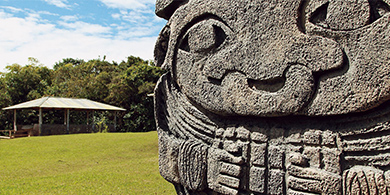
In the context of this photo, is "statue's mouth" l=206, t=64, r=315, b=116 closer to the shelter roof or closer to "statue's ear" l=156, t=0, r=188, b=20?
"statue's ear" l=156, t=0, r=188, b=20

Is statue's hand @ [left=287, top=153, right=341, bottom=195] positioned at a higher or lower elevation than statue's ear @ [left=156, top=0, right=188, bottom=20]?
lower

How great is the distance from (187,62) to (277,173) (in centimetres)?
108

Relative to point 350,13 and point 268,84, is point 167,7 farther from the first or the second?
point 350,13

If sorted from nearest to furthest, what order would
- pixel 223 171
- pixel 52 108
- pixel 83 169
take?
pixel 223 171, pixel 83 169, pixel 52 108

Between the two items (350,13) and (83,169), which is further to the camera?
(83,169)

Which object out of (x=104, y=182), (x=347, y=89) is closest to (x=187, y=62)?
(x=347, y=89)

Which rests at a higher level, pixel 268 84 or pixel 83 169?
pixel 268 84

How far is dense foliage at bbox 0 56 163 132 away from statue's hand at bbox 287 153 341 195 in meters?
15.5

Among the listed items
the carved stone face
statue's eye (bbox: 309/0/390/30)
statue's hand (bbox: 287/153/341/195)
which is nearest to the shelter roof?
the carved stone face

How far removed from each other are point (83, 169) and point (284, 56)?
5.18 m

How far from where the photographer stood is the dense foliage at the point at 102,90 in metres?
17.7

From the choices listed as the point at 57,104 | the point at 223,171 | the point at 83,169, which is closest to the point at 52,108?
the point at 57,104

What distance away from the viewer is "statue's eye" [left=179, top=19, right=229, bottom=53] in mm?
2287

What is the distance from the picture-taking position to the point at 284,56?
1966mm
